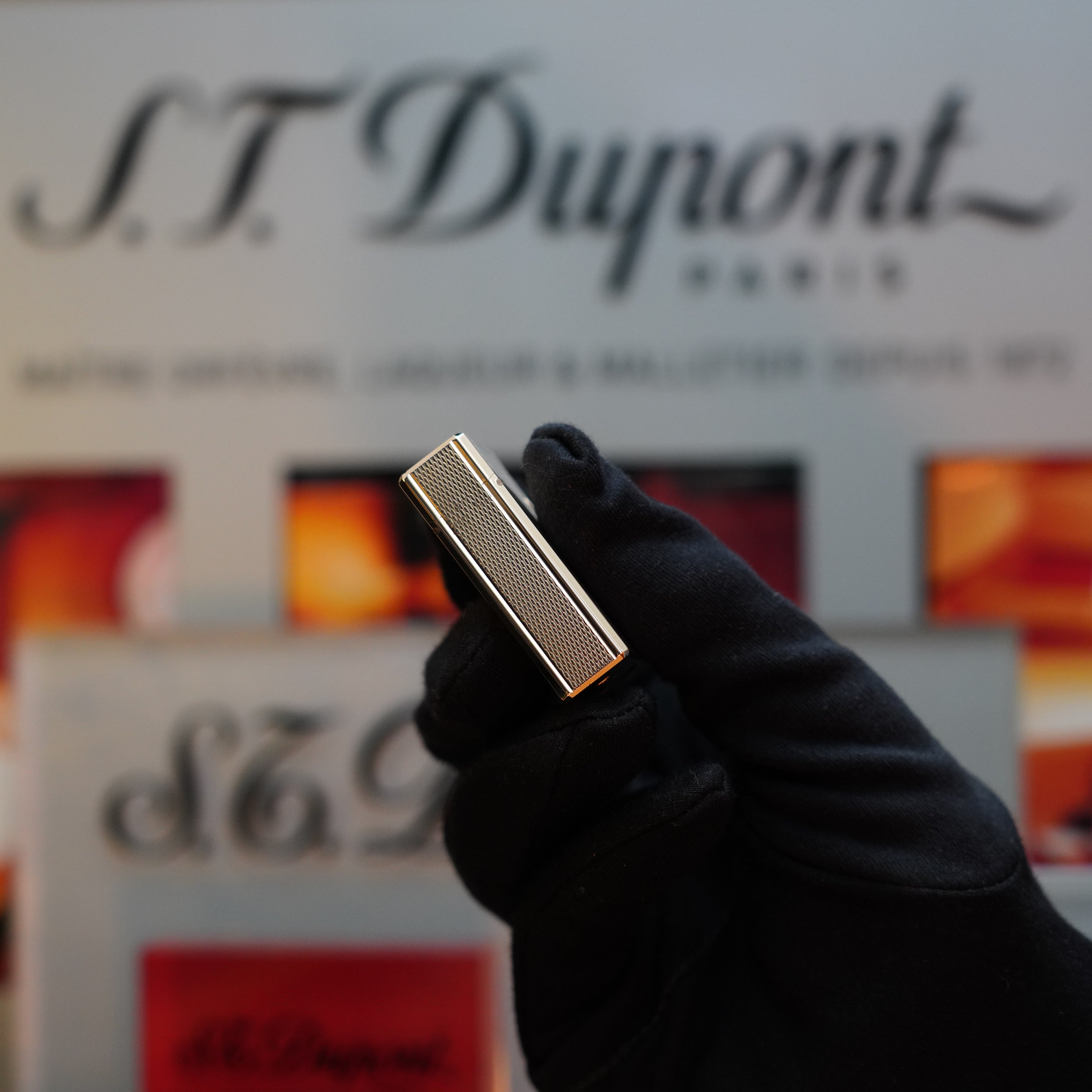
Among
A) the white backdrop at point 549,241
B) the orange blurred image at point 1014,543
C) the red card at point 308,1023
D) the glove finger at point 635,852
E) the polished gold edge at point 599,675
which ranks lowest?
the red card at point 308,1023

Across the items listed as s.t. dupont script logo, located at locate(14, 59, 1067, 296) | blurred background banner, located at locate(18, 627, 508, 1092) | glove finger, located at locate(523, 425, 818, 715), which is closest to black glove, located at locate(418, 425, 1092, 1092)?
glove finger, located at locate(523, 425, 818, 715)

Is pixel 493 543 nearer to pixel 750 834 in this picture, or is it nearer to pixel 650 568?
pixel 650 568

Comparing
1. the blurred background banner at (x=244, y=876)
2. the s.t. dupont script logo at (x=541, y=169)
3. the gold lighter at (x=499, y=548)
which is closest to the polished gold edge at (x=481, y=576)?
the gold lighter at (x=499, y=548)

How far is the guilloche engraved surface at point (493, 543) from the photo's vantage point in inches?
14.3

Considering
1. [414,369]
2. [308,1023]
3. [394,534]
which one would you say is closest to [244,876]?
[308,1023]

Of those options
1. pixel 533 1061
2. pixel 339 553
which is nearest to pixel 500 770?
pixel 533 1061

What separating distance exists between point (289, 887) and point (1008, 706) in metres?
0.81

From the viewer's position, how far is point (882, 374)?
0.95 metres

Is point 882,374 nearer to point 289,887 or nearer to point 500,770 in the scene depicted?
point 500,770

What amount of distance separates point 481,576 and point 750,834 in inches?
8.7

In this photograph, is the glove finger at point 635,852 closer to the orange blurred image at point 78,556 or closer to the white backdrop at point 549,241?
the white backdrop at point 549,241

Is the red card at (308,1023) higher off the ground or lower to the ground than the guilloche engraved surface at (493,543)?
lower

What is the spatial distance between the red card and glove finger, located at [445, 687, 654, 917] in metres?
0.61

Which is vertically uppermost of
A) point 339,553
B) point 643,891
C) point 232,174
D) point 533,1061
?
point 232,174
